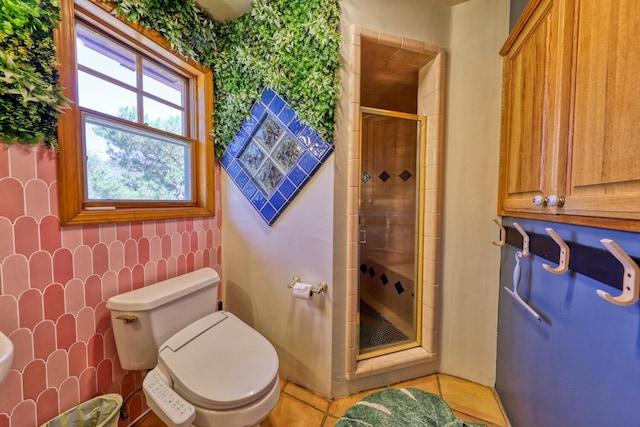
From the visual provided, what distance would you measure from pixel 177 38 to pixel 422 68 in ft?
4.92

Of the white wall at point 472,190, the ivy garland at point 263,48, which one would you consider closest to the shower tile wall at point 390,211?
the white wall at point 472,190

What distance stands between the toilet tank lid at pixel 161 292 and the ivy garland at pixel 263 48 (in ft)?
3.13

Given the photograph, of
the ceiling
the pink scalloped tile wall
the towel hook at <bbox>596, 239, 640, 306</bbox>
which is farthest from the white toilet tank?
the ceiling

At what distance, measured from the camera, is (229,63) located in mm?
1493

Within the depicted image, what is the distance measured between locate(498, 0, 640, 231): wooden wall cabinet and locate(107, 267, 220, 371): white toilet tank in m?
1.61

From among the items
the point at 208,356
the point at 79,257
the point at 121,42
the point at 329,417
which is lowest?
the point at 329,417

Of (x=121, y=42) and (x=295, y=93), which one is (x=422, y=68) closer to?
(x=295, y=93)

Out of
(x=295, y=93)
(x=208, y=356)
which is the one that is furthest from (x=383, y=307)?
(x=295, y=93)

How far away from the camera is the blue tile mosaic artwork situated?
4.42ft

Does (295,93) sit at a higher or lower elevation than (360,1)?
lower

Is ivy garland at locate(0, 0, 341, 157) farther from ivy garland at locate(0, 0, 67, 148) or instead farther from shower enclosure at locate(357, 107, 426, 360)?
shower enclosure at locate(357, 107, 426, 360)

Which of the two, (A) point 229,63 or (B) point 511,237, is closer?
(B) point 511,237

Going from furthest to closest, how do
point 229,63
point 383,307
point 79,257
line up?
1. point 383,307
2. point 229,63
3. point 79,257

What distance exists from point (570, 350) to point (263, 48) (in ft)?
6.60
